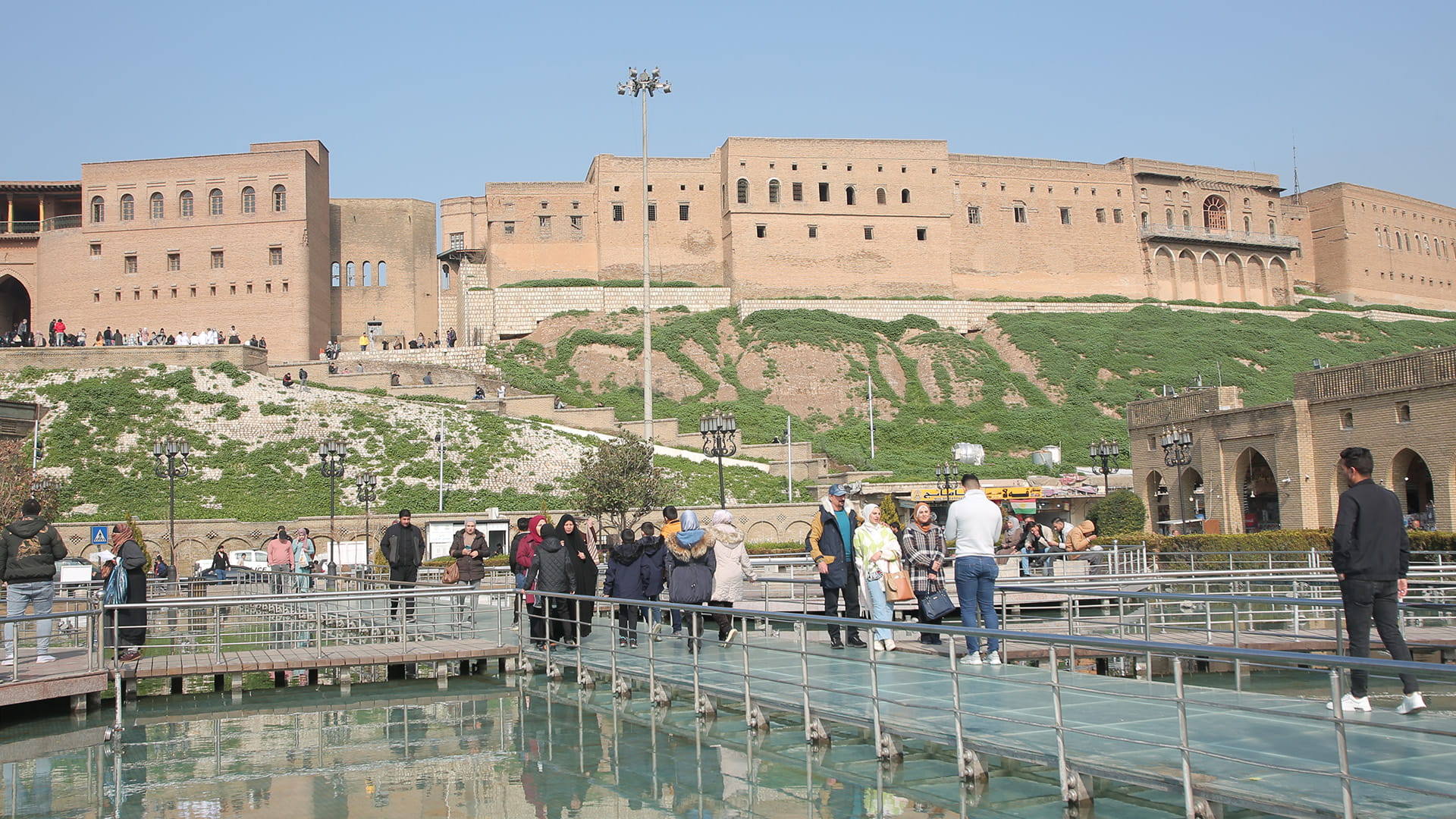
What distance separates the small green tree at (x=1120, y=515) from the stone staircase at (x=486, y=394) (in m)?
11.4

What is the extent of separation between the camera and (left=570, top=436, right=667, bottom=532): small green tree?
3164 cm

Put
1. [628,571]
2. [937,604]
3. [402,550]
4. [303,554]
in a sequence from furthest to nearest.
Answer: [303,554] < [402,550] < [628,571] < [937,604]

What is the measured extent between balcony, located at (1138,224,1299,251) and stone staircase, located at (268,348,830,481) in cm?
3151

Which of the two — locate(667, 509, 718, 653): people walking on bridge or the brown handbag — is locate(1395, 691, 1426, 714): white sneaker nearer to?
the brown handbag

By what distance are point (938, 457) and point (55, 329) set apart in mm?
37081

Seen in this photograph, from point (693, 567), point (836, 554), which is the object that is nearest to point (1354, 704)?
point (836, 554)

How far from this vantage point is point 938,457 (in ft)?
152

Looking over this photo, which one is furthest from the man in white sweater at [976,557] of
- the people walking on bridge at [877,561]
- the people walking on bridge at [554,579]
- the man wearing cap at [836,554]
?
the people walking on bridge at [554,579]

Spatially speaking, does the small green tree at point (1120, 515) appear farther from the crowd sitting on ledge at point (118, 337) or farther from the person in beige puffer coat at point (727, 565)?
the crowd sitting on ledge at point (118, 337)

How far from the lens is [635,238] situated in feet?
Result: 202

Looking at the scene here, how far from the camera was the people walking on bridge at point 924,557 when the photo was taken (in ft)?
36.2

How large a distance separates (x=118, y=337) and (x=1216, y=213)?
55128mm

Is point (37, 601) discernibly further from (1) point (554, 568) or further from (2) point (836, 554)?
(2) point (836, 554)

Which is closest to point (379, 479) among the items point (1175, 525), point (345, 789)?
point (1175, 525)
